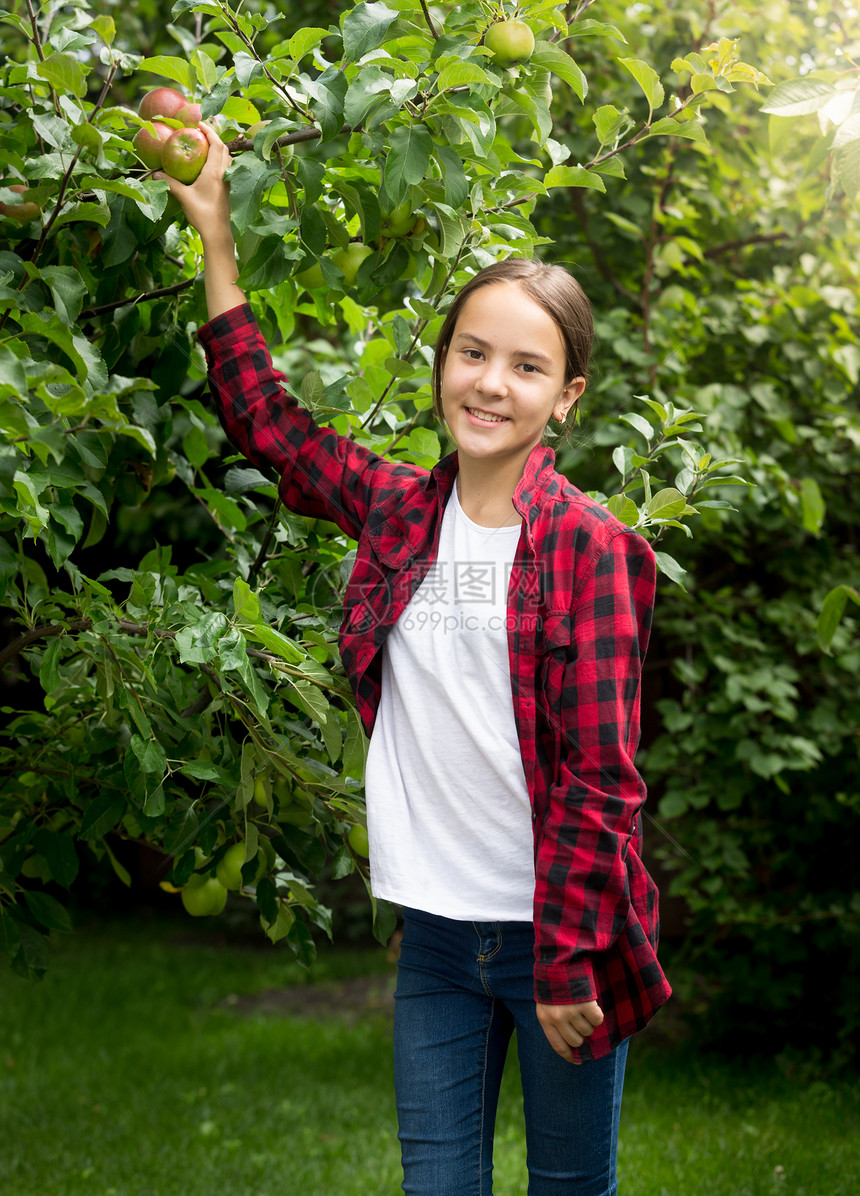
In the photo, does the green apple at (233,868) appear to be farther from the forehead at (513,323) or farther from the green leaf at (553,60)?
the green leaf at (553,60)

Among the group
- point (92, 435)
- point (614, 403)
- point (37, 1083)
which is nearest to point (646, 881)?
point (92, 435)

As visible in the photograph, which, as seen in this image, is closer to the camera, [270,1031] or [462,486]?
[462,486]

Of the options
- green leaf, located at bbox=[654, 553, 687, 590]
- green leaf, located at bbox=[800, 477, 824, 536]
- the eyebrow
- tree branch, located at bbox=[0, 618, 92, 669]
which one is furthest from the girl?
green leaf, located at bbox=[800, 477, 824, 536]

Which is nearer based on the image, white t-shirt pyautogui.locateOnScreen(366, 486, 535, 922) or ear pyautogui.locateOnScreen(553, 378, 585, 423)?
white t-shirt pyautogui.locateOnScreen(366, 486, 535, 922)

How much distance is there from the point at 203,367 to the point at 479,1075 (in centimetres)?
115

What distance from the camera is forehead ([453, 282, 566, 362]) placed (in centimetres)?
138

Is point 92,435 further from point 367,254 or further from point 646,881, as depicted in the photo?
point 646,881

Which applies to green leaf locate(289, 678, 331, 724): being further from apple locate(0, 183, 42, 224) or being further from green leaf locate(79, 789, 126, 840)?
apple locate(0, 183, 42, 224)

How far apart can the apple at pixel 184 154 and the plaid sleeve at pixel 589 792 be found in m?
0.71

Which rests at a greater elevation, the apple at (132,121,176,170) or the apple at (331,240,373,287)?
the apple at (132,121,176,170)

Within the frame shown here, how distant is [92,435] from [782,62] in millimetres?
2753

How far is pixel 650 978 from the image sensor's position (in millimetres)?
1262

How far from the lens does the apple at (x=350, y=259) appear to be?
1633 millimetres

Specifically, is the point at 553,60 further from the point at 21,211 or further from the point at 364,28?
the point at 21,211
